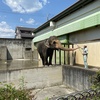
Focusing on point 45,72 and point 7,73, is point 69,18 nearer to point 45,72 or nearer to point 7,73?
point 45,72

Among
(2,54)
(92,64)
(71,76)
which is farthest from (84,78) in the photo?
(2,54)

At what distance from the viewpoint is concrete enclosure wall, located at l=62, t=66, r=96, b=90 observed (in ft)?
21.3

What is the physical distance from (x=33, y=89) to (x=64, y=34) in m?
4.72

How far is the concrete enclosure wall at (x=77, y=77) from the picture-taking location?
255 inches

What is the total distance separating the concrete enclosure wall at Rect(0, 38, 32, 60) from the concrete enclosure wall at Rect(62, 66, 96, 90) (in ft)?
46.6

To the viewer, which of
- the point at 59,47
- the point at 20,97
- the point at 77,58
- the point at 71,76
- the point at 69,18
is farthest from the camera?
the point at 69,18

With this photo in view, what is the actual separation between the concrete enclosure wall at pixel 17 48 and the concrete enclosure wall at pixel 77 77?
14.2 metres

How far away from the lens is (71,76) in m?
7.71

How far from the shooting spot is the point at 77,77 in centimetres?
721

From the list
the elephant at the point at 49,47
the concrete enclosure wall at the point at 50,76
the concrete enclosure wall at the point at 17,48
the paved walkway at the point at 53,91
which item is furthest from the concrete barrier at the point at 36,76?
the concrete enclosure wall at the point at 17,48

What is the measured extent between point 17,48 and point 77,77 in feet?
55.7

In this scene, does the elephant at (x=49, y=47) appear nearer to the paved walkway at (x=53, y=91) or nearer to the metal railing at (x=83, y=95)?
the paved walkway at (x=53, y=91)

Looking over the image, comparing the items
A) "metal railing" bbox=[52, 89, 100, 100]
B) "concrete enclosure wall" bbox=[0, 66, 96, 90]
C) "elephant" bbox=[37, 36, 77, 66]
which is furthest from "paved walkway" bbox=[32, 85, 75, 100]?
"metal railing" bbox=[52, 89, 100, 100]

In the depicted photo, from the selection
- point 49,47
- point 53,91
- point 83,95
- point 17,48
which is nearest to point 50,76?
point 53,91
